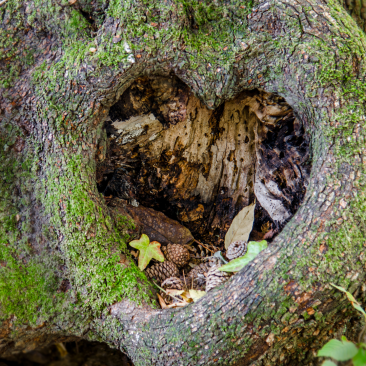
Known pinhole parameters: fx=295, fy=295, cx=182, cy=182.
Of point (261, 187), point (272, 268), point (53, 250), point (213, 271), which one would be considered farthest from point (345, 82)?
point (53, 250)

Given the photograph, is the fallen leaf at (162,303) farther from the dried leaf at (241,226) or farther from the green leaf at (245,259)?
the dried leaf at (241,226)

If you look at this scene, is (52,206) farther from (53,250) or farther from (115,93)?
(115,93)

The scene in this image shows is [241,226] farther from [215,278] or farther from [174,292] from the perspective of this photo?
[174,292]

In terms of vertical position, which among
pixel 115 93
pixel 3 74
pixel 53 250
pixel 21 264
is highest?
pixel 115 93

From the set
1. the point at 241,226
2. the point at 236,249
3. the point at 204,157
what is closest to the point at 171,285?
the point at 236,249

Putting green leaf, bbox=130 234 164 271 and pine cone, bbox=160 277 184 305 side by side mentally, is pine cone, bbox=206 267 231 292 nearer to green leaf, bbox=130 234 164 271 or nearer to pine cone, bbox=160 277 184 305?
pine cone, bbox=160 277 184 305

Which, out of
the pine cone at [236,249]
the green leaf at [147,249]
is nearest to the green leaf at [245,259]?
the pine cone at [236,249]

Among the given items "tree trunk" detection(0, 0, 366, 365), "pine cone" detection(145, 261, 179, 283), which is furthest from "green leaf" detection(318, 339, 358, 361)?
"pine cone" detection(145, 261, 179, 283)
